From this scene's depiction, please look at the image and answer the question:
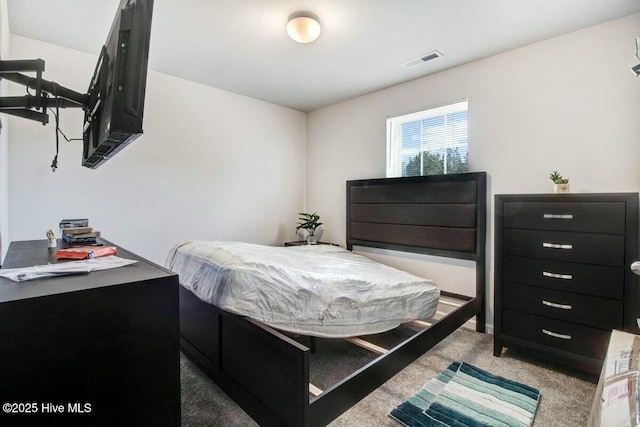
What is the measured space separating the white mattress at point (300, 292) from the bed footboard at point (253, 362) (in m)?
0.13

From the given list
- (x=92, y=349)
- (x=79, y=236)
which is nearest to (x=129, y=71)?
(x=92, y=349)

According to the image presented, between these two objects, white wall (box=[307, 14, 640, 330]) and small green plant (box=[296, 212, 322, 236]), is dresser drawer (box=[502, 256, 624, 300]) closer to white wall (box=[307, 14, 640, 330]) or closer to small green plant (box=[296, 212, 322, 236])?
white wall (box=[307, 14, 640, 330])

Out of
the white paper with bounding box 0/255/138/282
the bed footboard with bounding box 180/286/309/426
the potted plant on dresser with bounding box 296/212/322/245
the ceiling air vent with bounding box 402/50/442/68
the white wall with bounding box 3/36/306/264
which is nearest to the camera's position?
the white paper with bounding box 0/255/138/282

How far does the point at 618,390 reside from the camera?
4.33 ft

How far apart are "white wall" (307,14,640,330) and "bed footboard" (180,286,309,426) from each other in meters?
2.28

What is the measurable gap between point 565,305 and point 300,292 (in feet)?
6.14

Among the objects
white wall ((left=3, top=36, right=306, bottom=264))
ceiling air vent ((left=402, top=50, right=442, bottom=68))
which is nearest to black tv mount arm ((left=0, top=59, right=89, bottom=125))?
white wall ((left=3, top=36, right=306, bottom=264))

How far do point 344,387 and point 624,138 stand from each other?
8.72 ft

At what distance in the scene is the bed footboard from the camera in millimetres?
1282

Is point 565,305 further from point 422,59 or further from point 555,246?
point 422,59

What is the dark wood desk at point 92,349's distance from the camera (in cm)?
75

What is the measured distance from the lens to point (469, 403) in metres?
1.87

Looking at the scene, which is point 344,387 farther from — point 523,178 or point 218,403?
point 523,178

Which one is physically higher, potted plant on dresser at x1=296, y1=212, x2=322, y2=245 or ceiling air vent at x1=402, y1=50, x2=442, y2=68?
ceiling air vent at x1=402, y1=50, x2=442, y2=68
